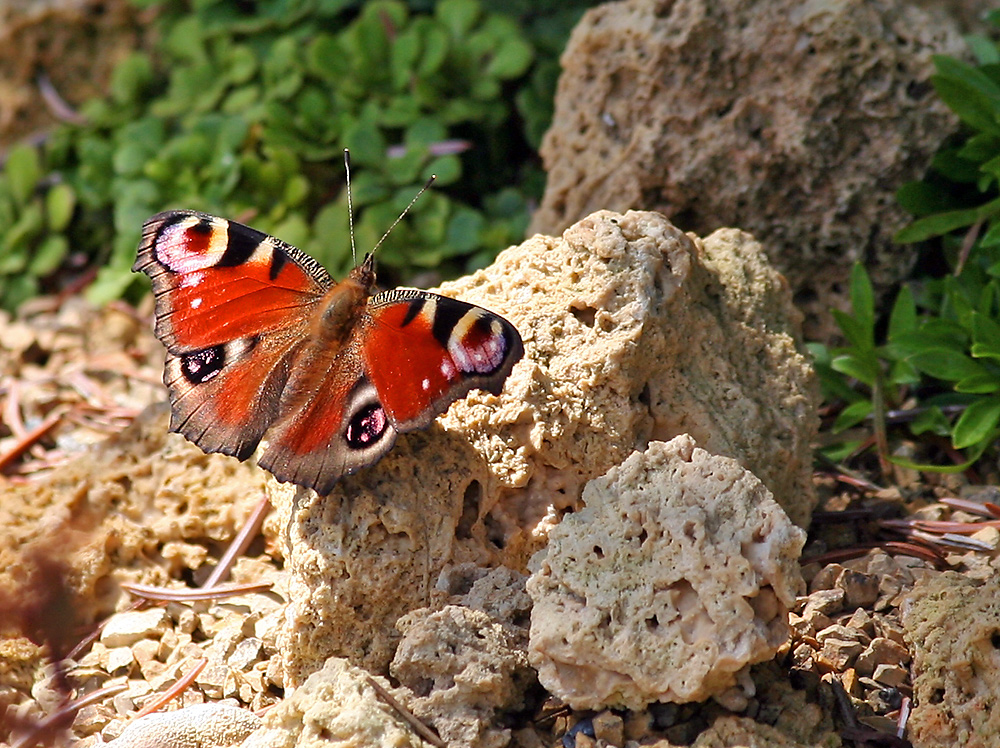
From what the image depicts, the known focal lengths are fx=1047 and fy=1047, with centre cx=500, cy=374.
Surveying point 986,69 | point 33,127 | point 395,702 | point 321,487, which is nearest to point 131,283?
point 33,127

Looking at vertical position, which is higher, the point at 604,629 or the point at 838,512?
the point at 604,629

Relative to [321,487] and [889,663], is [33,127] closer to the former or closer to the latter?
[321,487]

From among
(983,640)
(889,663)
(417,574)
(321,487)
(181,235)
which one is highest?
(181,235)

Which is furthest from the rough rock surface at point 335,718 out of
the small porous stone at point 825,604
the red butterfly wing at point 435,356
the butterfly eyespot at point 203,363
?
the small porous stone at point 825,604

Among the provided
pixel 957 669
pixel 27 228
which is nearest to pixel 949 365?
pixel 957 669

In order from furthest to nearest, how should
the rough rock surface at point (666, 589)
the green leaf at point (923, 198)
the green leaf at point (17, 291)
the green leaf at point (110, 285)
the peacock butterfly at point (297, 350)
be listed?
1. the green leaf at point (17, 291)
2. the green leaf at point (110, 285)
3. the green leaf at point (923, 198)
4. the peacock butterfly at point (297, 350)
5. the rough rock surface at point (666, 589)

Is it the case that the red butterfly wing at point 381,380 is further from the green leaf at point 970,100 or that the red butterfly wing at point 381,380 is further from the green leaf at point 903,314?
the green leaf at point 970,100

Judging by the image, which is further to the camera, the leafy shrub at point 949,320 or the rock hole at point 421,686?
the leafy shrub at point 949,320
